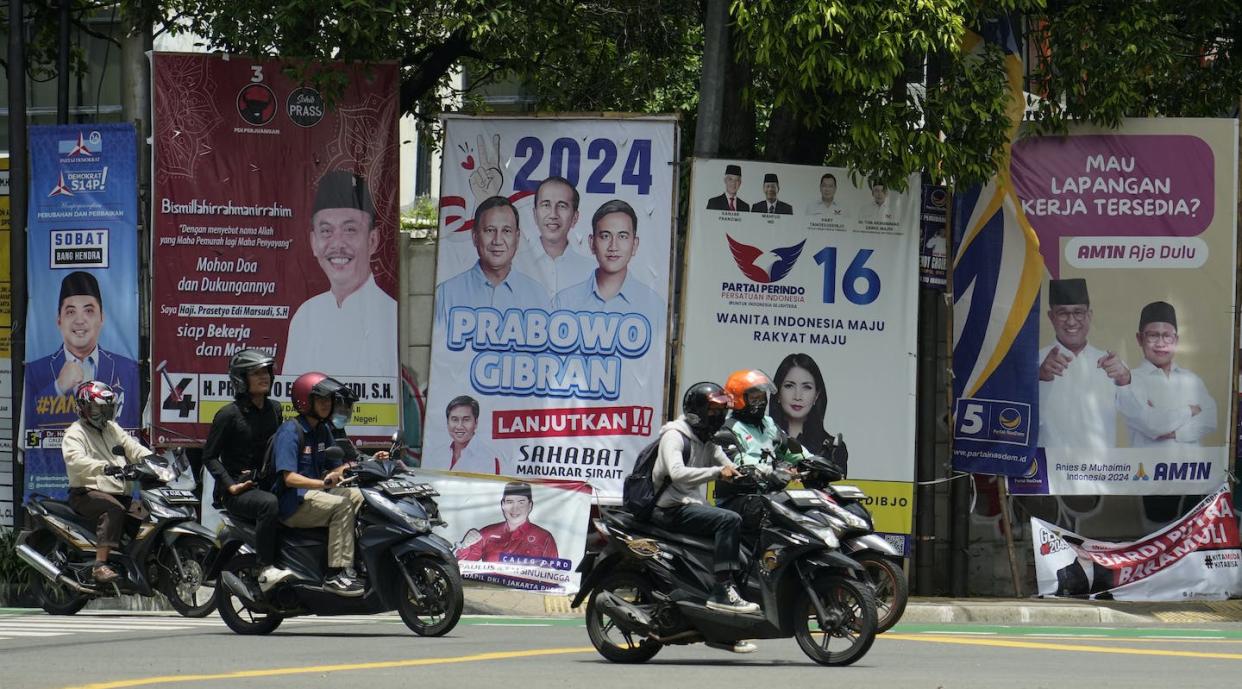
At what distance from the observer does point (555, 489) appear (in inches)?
661

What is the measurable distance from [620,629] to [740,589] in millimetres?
736

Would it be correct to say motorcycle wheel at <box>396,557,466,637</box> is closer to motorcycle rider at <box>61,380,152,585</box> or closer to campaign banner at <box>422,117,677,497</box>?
motorcycle rider at <box>61,380,152,585</box>

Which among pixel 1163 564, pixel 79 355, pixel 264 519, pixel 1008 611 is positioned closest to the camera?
pixel 264 519

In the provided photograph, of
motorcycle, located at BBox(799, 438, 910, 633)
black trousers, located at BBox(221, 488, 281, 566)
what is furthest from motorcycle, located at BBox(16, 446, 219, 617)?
motorcycle, located at BBox(799, 438, 910, 633)

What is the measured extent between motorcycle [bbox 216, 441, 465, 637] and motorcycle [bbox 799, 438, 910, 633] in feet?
7.93

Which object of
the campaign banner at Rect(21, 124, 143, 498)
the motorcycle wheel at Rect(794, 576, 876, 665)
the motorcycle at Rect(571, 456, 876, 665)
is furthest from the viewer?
the campaign banner at Rect(21, 124, 143, 498)

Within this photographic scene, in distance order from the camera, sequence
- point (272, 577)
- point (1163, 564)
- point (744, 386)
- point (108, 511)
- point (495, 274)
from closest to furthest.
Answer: point (744, 386)
point (272, 577)
point (108, 511)
point (1163, 564)
point (495, 274)

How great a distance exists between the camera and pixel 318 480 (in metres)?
12.2

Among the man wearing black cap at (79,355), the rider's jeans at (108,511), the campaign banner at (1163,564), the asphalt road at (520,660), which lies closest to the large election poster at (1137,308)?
the campaign banner at (1163,564)

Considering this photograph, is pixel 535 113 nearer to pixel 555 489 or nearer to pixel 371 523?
pixel 555 489

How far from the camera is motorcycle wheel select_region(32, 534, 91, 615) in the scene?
14859mm

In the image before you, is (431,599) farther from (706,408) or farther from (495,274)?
(495,274)

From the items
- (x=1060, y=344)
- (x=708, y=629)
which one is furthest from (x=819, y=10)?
(x=708, y=629)

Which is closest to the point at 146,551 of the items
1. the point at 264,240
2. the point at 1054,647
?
the point at 264,240
